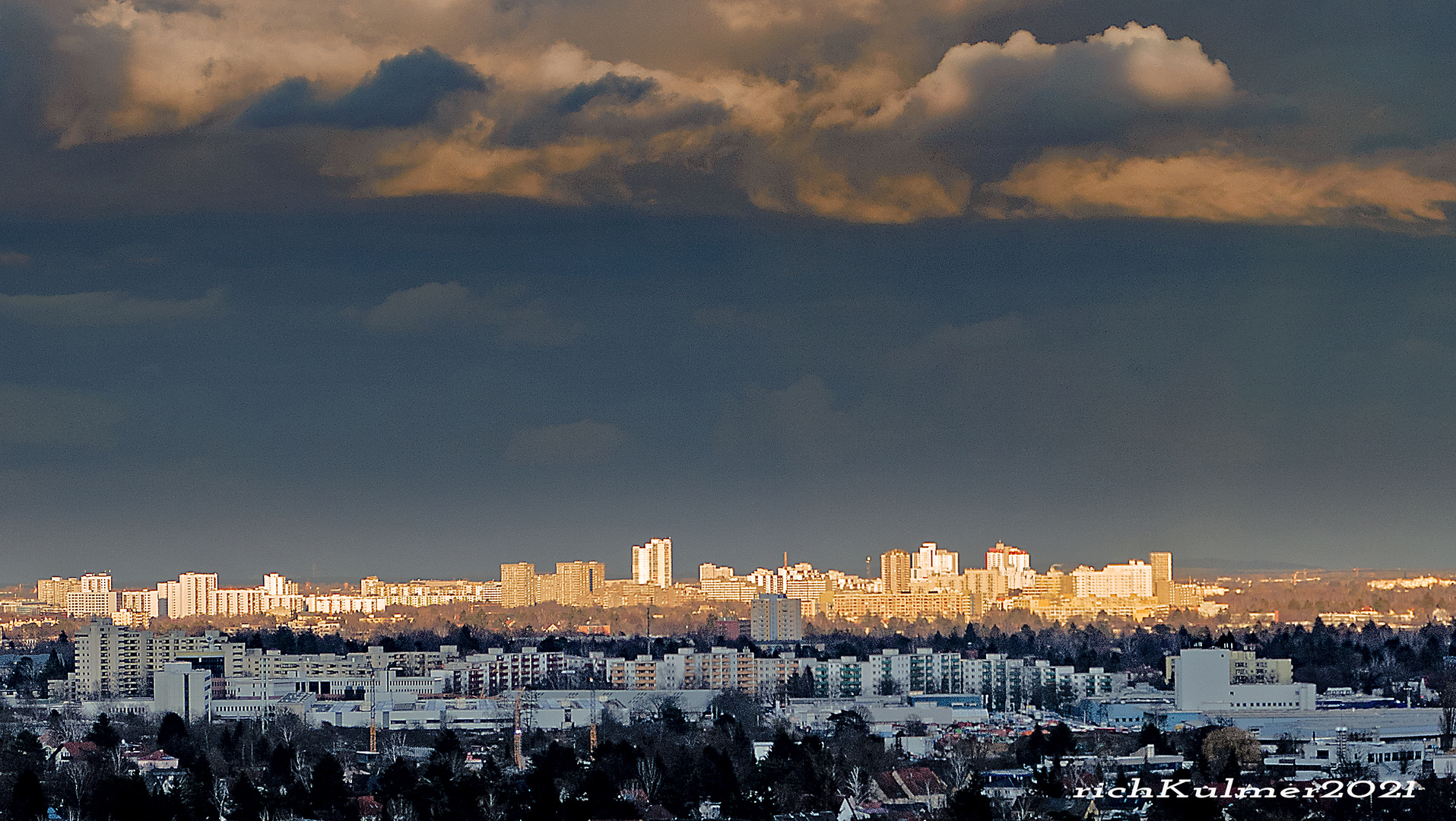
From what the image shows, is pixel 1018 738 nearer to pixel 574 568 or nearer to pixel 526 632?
pixel 526 632

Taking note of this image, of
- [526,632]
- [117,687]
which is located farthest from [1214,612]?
[117,687]

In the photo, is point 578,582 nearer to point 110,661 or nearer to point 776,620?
point 776,620

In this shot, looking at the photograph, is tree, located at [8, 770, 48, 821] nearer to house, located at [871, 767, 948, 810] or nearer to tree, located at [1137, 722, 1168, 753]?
house, located at [871, 767, 948, 810]

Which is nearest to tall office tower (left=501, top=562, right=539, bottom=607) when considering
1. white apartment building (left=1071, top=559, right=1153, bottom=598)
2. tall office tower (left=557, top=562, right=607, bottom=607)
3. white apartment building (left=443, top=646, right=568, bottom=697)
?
tall office tower (left=557, top=562, right=607, bottom=607)

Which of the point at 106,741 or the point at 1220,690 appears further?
the point at 1220,690

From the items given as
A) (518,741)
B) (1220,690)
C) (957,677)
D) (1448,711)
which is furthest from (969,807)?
(957,677)

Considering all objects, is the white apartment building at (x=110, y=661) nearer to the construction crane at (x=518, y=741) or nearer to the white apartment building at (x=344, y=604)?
the construction crane at (x=518, y=741)
